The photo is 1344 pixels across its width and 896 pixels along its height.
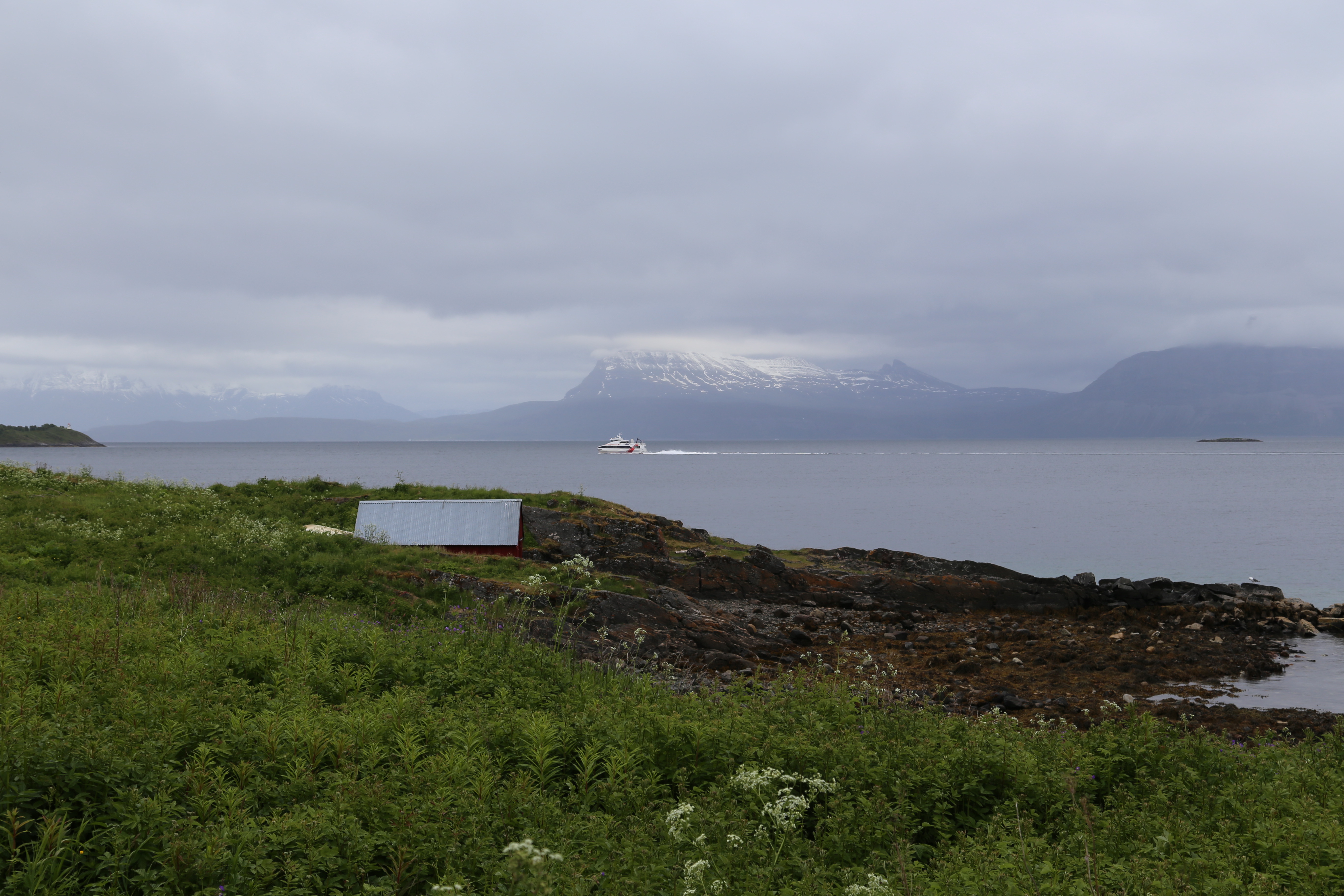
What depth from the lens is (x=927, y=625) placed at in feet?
91.6

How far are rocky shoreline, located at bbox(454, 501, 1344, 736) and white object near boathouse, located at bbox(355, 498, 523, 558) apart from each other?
177 cm

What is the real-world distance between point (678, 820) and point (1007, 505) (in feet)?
292

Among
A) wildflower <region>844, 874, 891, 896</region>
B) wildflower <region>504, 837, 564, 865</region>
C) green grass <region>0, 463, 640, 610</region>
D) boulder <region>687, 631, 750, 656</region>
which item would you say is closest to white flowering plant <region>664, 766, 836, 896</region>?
wildflower <region>844, 874, 891, 896</region>

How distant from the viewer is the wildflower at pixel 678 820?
18.2 ft

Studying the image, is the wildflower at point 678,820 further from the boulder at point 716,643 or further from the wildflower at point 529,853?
the boulder at point 716,643

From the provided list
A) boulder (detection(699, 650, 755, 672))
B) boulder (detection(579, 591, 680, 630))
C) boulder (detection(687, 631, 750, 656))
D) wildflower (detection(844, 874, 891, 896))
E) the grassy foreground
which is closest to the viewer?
wildflower (detection(844, 874, 891, 896))

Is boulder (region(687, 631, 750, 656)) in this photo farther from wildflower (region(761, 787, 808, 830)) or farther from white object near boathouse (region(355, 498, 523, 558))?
wildflower (region(761, 787, 808, 830))

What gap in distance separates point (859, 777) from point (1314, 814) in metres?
3.86

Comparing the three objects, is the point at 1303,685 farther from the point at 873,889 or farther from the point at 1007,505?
the point at 1007,505

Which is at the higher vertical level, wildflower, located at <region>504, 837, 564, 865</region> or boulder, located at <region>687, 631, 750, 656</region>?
wildflower, located at <region>504, 837, 564, 865</region>

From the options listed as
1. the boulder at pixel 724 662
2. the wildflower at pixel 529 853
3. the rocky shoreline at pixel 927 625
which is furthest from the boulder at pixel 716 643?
the wildflower at pixel 529 853

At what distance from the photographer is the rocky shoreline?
1775 cm

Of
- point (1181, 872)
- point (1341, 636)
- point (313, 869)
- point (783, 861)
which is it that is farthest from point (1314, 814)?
point (1341, 636)

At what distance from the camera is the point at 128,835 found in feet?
18.1
